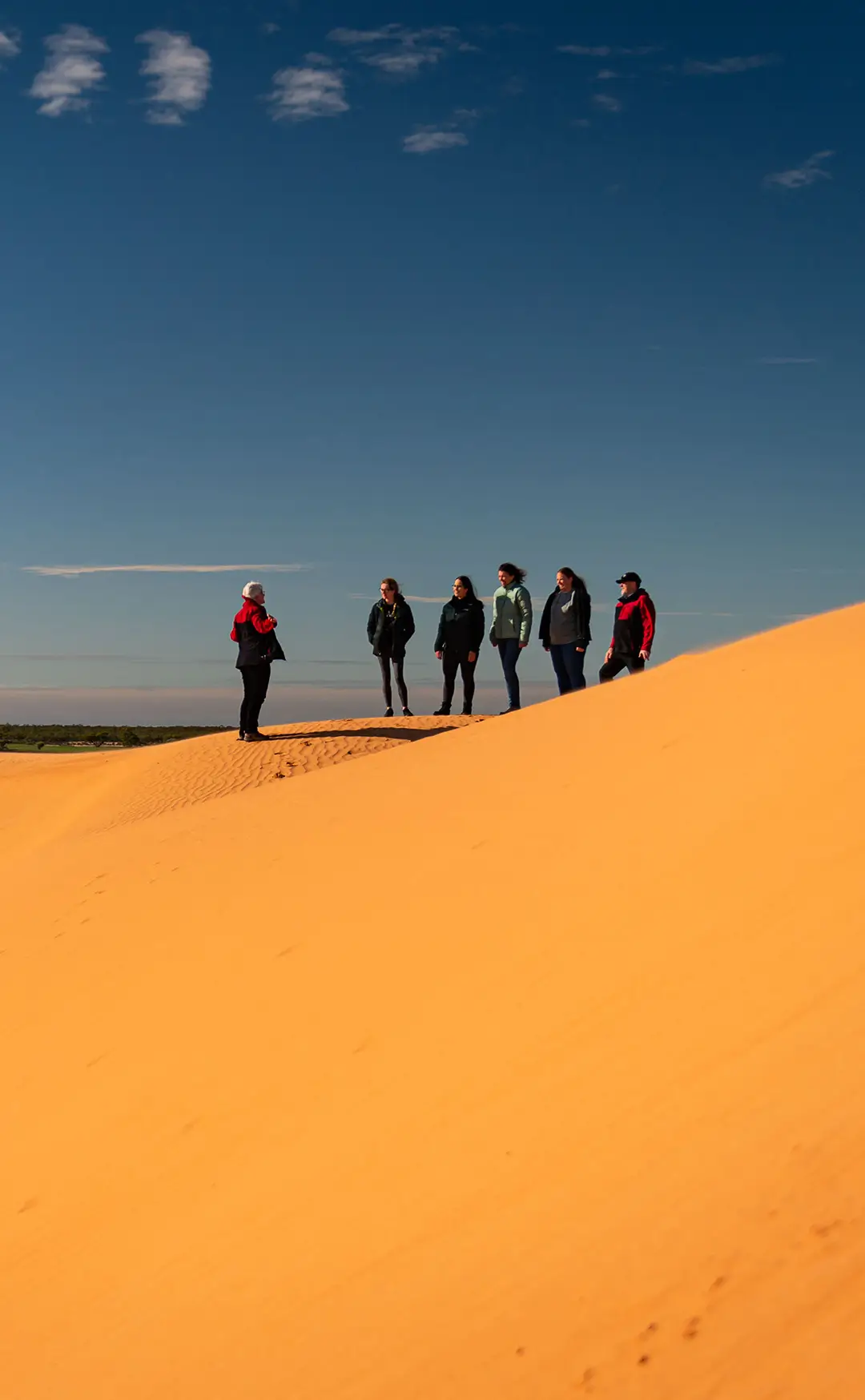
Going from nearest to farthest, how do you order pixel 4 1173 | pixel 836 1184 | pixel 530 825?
pixel 836 1184 → pixel 4 1173 → pixel 530 825

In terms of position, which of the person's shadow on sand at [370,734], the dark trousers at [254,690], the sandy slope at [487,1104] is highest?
the dark trousers at [254,690]

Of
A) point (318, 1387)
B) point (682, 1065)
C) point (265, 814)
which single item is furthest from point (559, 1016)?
point (265, 814)

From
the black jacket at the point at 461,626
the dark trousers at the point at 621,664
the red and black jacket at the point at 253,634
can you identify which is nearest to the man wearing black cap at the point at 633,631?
the dark trousers at the point at 621,664

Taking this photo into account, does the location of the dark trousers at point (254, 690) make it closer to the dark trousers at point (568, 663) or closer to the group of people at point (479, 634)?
the group of people at point (479, 634)

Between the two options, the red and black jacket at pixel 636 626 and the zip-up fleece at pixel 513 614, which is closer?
the red and black jacket at pixel 636 626

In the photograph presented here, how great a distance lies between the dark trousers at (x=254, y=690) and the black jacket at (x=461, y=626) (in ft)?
8.60

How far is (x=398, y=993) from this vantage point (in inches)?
186

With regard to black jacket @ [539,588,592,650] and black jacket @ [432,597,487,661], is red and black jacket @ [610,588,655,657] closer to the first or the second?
black jacket @ [539,588,592,650]

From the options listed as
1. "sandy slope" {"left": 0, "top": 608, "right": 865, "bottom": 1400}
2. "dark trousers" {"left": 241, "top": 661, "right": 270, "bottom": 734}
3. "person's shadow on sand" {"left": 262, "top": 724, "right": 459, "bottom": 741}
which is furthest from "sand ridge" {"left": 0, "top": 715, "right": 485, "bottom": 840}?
"sandy slope" {"left": 0, "top": 608, "right": 865, "bottom": 1400}

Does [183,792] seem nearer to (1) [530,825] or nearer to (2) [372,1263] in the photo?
(1) [530,825]

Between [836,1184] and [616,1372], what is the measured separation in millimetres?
702

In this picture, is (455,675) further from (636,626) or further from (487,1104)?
(487,1104)

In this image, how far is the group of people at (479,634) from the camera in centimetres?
1313

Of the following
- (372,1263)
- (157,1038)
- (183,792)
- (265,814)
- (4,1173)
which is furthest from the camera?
(183,792)
